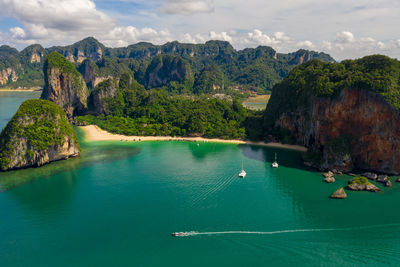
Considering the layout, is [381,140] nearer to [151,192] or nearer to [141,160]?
[151,192]

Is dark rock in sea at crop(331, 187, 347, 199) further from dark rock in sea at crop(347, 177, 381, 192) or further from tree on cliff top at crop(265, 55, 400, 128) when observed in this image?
tree on cliff top at crop(265, 55, 400, 128)

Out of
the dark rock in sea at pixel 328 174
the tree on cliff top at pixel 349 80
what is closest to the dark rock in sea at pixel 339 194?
the dark rock in sea at pixel 328 174

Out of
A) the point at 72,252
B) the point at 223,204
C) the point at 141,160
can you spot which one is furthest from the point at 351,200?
the point at 141,160

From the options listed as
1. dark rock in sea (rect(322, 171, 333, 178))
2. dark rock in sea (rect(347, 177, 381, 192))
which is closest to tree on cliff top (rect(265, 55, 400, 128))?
dark rock in sea (rect(347, 177, 381, 192))

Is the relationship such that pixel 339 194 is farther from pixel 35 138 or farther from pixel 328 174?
pixel 35 138

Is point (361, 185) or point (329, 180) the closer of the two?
point (361, 185)

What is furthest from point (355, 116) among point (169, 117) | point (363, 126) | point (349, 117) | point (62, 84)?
point (62, 84)
